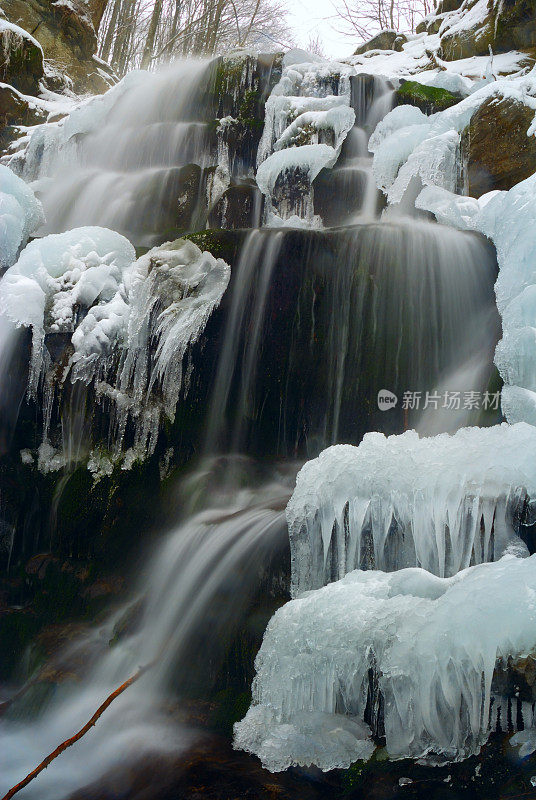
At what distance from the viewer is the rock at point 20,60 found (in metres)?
10.9

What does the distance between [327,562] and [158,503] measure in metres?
1.88

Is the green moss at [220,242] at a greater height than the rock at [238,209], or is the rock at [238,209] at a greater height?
the rock at [238,209]

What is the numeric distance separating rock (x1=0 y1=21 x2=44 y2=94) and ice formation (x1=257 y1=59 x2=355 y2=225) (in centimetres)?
463

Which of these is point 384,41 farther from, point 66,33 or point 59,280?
point 59,280

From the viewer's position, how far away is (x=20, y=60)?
11.2 metres

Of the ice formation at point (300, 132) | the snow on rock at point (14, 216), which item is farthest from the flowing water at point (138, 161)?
the snow on rock at point (14, 216)

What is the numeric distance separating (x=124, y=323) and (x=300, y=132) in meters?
3.96

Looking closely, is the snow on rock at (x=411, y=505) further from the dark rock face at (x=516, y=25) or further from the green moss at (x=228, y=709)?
the dark rock face at (x=516, y=25)

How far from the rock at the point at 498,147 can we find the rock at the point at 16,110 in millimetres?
6817

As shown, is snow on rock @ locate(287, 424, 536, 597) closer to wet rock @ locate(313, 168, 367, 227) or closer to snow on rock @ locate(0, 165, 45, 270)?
snow on rock @ locate(0, 165, 45, 270)

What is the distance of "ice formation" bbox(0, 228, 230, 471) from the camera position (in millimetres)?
5141

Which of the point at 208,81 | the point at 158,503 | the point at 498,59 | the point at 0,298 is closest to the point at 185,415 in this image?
the point at 158,503

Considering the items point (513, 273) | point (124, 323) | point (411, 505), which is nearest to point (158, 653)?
point (411, 505)

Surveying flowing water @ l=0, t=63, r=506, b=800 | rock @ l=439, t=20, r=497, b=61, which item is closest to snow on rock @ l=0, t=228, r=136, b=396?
flowing water @ l=0, t=63, r=506, b=800
